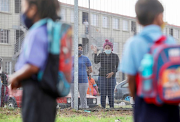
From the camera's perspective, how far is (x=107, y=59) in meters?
8.91

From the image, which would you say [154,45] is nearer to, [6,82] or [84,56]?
[84,56]

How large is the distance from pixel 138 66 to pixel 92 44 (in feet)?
23.2

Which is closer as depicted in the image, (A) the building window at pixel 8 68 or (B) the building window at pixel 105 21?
(A) the building window at pixel 8 68

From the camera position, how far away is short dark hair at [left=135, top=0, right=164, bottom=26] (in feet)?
8.36

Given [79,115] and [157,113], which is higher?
[157,113]

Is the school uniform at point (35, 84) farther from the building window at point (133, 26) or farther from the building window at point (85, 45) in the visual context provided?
the building window at point (85, 45)

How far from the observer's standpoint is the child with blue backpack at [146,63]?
2343mm

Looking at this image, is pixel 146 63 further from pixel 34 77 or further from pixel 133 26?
pixel 133 26

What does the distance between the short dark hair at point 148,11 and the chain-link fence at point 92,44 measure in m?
5.71

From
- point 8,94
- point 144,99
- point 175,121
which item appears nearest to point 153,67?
point 144,99

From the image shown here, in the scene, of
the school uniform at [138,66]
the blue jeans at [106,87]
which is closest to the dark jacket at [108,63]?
the blue jeans at [106,87]

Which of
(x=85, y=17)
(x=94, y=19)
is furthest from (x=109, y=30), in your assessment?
(x=85, y=17)

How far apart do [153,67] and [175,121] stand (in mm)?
498

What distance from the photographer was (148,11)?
255 cm
